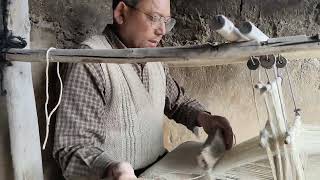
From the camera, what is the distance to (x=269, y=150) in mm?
1097

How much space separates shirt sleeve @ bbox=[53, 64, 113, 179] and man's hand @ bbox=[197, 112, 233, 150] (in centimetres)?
28

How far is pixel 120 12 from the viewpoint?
4.83ft

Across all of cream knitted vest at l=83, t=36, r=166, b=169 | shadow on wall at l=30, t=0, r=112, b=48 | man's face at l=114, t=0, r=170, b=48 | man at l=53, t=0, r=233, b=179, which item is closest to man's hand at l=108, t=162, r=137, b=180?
man at l=53, t=0, r=233, b=179

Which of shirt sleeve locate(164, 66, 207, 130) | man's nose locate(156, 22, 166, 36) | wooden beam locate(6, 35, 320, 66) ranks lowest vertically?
shirt sleeve locate(164, 66, 207, 130)

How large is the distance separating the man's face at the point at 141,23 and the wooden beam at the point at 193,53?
27 cm

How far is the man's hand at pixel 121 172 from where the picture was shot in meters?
1.19

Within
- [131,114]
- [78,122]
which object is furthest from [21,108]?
[131,114]

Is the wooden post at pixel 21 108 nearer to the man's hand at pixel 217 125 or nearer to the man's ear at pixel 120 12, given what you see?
the man's ear at pixel 120 12

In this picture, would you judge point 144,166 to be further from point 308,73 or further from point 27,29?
point 308,73

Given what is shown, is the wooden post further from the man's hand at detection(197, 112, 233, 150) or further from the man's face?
the man's hand at detection(197, 112, 233, 150)

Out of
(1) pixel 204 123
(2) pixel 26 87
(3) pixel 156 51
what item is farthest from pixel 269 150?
(2) pixel 26 87

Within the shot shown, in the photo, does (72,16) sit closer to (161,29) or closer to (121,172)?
(161,29)

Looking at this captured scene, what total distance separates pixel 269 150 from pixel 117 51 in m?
0.35

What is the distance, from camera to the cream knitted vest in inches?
55.6
